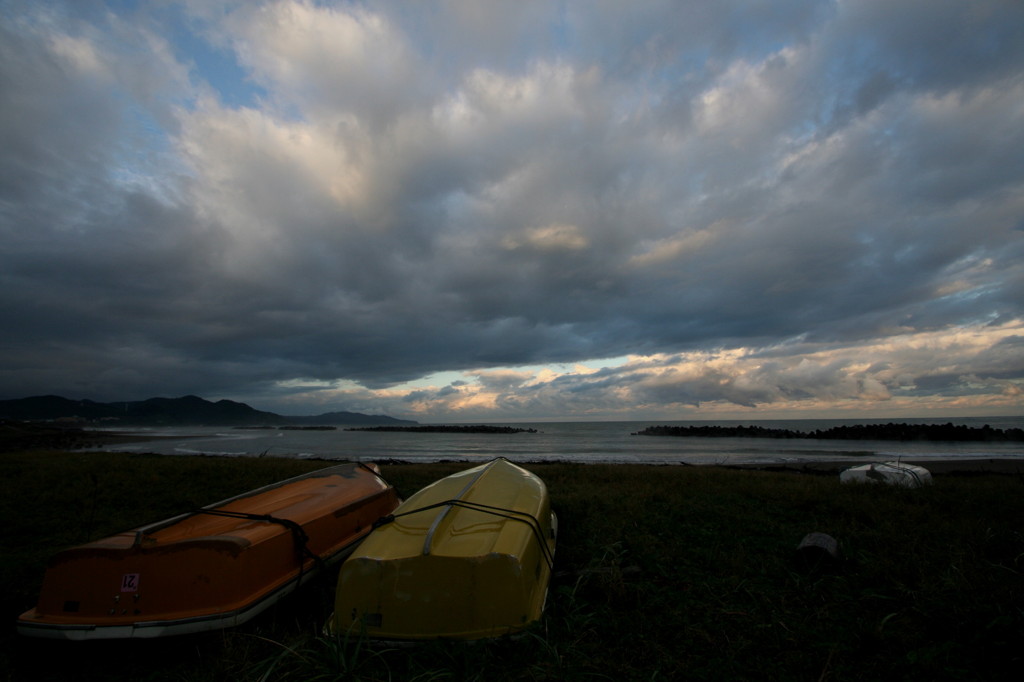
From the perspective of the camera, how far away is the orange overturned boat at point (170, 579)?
3.64 meters

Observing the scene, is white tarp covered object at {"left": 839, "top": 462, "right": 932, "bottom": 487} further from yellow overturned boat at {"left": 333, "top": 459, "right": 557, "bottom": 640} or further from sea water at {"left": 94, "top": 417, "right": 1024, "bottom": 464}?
sea water at {"left": 94, "top": 417, "right": 1024, "bottom": 464}

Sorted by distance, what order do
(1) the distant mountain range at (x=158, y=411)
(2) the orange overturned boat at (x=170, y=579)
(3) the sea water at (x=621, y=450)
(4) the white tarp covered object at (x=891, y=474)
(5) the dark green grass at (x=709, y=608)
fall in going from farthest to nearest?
(1) the distant mountain range at (x=158, y=411) → (3) the sea water at (x=621, y=450) → (4) the white tarp covered object at (x=891, y=474) → (2) the orange overturned boat at (x=170, y=579) → (5) the dark green grass at (x=709, y=608)

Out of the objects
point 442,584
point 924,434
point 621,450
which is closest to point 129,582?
point 442,584

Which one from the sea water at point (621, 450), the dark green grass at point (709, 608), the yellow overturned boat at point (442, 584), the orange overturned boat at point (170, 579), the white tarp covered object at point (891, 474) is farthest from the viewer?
the sea water at point (621, 450)

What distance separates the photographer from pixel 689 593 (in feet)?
14.0

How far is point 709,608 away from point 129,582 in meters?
4.69

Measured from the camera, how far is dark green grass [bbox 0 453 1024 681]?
3.03m

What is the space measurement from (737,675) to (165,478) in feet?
39.0

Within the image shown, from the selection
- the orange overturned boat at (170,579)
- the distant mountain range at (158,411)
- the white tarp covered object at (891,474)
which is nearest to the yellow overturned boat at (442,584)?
the orange overturned boat at (170,579)

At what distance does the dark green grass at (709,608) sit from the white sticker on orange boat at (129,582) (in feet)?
1.31

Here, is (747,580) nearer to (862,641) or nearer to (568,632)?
(862,641)

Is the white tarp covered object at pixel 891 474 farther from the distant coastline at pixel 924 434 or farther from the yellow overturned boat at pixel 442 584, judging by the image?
the distant coastline at pixel 924 434

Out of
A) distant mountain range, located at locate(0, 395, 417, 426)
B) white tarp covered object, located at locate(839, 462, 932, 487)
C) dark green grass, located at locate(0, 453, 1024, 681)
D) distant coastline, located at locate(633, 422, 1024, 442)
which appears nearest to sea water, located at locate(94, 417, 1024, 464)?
distant coastline, located at locate(633, 422, 1024, 442)

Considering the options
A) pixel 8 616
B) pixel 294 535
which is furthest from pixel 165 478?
pixel 294 535
